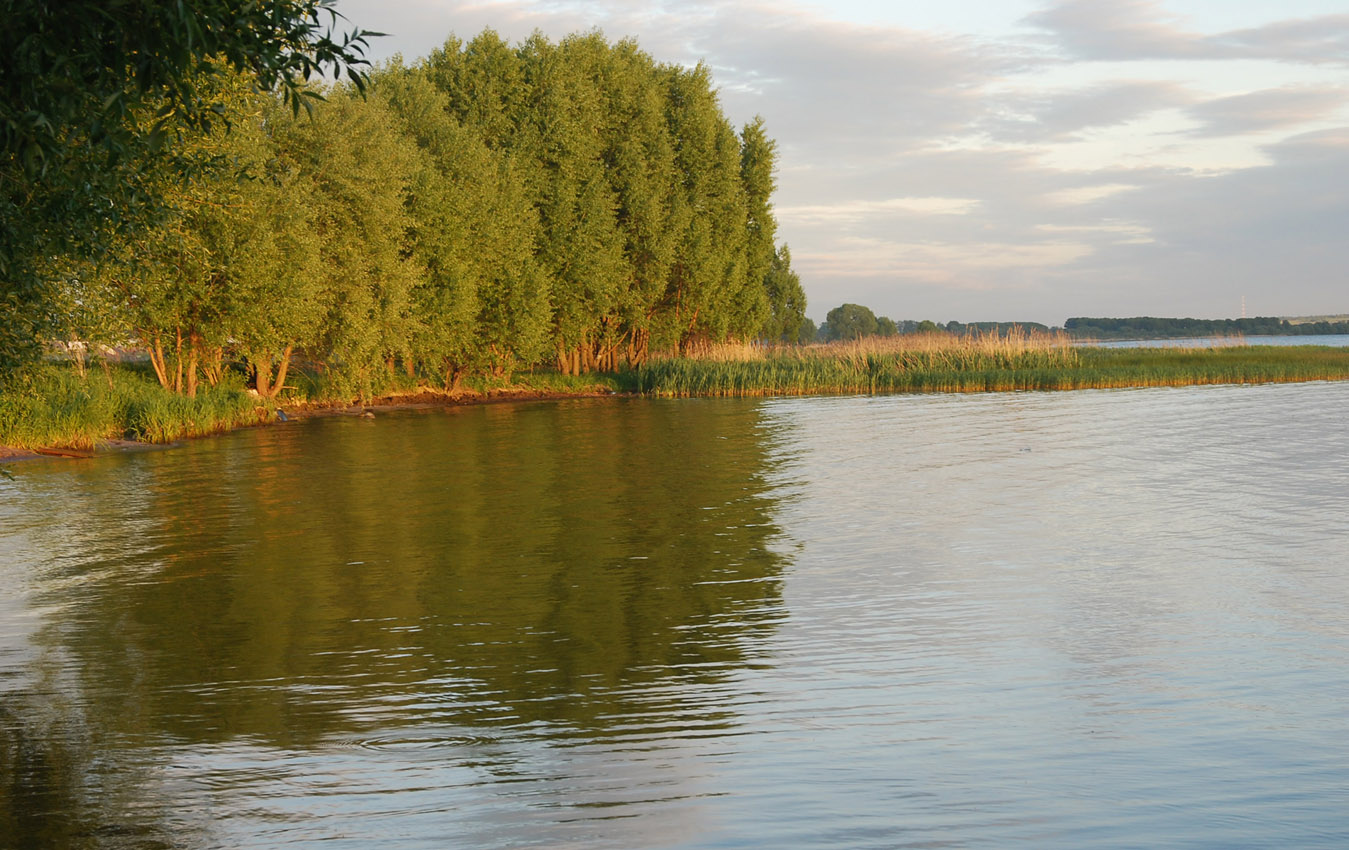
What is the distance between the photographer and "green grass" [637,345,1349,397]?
181ft

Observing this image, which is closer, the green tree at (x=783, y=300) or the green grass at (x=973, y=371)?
the green grass at (x=973, y=371)

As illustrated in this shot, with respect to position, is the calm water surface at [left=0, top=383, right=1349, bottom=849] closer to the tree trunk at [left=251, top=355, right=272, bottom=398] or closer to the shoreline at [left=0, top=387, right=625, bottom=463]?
the shoreline at [left=0, top=387, right=625, bottom=463]

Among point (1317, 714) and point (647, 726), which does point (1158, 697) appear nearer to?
point (1317, 714)

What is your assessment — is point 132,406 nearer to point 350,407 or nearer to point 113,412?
point 113,412

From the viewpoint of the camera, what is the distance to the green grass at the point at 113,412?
29812 millimetres

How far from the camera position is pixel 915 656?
9859mm

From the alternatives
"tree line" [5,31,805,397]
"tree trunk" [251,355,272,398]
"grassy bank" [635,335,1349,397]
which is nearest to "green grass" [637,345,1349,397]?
"grassy bank" [635,335,1349,397]

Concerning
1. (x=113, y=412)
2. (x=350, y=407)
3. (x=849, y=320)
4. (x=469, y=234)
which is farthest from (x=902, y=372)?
(x=849, y=320)

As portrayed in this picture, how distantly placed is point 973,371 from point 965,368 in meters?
0.64

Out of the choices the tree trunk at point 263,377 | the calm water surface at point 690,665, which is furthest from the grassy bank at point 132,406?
the calm water surface at point 690,665

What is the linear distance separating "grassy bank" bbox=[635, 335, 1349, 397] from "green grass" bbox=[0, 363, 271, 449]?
24.8 m

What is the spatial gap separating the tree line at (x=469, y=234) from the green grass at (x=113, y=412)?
1.40 metres

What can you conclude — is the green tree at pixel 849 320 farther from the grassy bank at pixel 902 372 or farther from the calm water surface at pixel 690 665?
the calm water surface at pixel 690 665

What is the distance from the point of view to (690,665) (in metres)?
9.77
